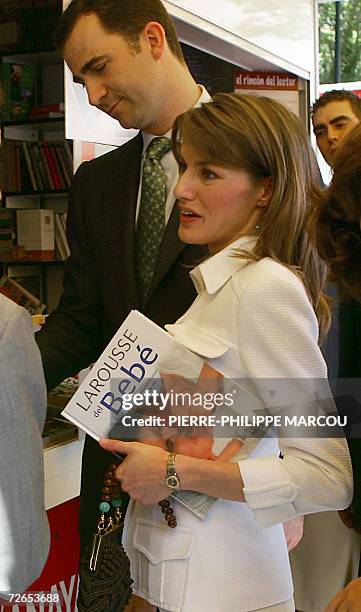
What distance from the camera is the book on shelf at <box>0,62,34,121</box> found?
3385 mm

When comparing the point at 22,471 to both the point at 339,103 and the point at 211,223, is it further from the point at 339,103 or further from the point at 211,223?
the point at 339,103

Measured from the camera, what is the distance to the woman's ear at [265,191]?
4.36 feet

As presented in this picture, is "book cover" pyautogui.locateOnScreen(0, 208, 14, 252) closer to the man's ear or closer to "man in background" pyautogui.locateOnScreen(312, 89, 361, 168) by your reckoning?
"man in background" pyautogui.locateOnScreen(312, 89, 361, 168)

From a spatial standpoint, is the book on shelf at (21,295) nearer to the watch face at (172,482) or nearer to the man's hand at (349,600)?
the watch face at (172,482)

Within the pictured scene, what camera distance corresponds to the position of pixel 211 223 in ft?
4.43

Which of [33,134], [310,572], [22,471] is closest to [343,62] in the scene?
[33,134]

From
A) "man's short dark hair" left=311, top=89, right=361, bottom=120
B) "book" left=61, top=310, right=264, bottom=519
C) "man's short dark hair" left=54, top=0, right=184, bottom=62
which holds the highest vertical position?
"man's short dark hair" left=311, top=89, right=361, bottom=120

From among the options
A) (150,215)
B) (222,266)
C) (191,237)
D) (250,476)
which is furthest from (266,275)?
(150,215)

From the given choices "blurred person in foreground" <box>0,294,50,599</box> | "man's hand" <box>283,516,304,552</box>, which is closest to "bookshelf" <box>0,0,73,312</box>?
"man's hand" <box>283,516,304,552</box>

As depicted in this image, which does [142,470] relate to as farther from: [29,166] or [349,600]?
[29,166]

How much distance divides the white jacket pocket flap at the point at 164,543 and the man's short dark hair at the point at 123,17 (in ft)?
3.97

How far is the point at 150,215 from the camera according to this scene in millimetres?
1836

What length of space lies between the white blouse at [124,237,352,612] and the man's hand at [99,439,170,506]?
2.0 inches

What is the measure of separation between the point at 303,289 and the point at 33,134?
2.50 m
